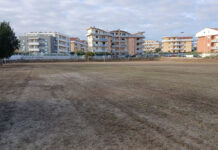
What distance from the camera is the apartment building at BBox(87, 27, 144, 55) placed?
9294 centimetres

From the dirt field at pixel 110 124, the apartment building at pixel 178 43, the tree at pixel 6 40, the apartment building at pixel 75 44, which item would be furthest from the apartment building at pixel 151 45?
the dirt field at pixel 110 124

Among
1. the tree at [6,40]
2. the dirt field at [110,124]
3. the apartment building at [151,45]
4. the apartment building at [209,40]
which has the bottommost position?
the dirt field at [110,124]

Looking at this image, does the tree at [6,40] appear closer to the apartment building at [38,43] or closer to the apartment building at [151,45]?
the apartment building at [38,43]

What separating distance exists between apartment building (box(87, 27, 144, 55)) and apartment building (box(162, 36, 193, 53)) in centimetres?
2895

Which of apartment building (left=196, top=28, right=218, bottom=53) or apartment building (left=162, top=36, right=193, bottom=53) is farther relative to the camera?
apartment building (left=162, top=36, right=193, bottom=53)

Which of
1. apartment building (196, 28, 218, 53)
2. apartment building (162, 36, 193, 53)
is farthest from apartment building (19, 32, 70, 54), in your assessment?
apartment building (196, 28, 218, 53)

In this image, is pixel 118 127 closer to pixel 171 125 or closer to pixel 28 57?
pixel 171 125

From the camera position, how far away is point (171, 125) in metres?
4.57

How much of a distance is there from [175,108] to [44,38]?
335 ft

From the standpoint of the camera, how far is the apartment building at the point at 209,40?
81.9m

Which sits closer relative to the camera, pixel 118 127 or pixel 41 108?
pixel 118 127

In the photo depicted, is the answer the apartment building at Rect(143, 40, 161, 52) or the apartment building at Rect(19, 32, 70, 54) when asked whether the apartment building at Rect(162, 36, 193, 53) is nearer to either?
the apartment building at Rect(143, 40, 161, 52)

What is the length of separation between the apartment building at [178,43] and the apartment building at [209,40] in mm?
32234

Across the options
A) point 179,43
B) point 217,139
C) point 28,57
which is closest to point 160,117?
point 217,139
